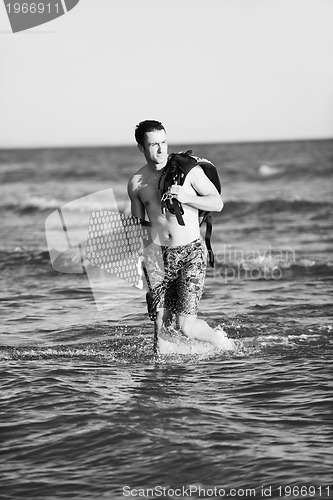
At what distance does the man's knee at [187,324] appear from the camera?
710cm

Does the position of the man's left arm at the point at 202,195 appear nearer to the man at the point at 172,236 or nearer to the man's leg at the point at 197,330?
the man at the point at 172,236

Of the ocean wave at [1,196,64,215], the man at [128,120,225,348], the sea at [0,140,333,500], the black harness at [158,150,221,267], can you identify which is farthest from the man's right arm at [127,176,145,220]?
the ocean wave at [1,196,64,215]

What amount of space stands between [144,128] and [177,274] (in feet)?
4.20

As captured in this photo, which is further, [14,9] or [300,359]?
[14,9]

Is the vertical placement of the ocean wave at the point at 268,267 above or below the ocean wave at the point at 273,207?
above

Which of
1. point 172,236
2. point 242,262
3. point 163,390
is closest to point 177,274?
point 172,236

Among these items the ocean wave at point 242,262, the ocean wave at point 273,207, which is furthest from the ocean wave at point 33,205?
the ocean wave at point 242,262

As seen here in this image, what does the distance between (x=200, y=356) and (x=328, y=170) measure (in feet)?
101

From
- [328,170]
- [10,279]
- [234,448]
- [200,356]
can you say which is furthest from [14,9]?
[328,170]

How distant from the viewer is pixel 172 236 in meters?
6.94

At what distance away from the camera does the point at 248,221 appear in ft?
62.7

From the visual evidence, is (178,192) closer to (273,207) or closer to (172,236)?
(172,236)

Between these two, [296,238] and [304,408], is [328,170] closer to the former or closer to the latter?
[296,238]

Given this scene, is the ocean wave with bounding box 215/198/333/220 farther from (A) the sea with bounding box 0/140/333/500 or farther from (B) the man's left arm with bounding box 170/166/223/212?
(B) the man's left arm with bounding box 170/166/223/212
